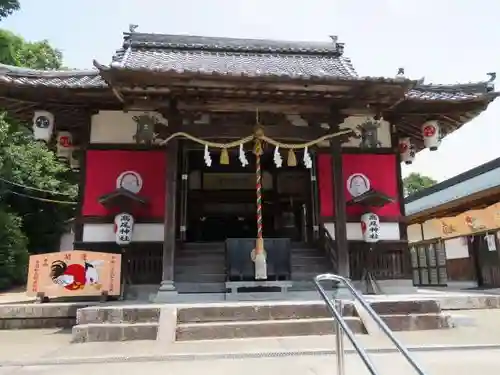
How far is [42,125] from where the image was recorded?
8.95m

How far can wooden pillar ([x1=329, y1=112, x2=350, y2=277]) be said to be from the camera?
321 inches

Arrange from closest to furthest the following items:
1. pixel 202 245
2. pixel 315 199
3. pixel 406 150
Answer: pixel 315 199, pixel 202 245, pixel 406 150

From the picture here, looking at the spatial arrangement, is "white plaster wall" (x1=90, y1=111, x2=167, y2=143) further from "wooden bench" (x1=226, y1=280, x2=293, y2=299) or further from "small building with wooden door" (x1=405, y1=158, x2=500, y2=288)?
"small building with wooden door" (x1=405, y1=158, x2=500, y2=288)

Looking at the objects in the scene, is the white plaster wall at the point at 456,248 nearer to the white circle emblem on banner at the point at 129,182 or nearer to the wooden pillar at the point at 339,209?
the wooden pillar at the point at 339,209

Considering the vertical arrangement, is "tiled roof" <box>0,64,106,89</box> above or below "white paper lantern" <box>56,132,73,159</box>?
above

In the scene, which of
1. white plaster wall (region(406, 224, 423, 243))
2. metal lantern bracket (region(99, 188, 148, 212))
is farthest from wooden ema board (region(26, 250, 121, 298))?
white plaster wall (region(406, 224, 423, 243))

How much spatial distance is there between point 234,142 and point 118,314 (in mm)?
3916

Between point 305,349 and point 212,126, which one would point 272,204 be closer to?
point 212,126

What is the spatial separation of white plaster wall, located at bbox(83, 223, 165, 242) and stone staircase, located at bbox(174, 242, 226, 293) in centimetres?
78

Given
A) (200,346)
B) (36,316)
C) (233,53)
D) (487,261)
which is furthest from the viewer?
(487,261)

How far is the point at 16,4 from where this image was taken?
20.1 metres

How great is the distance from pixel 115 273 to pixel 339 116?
5362mm

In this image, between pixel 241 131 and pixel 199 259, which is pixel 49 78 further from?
pixel 199 259

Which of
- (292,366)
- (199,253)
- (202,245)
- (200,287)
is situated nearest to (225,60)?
(202,245)
